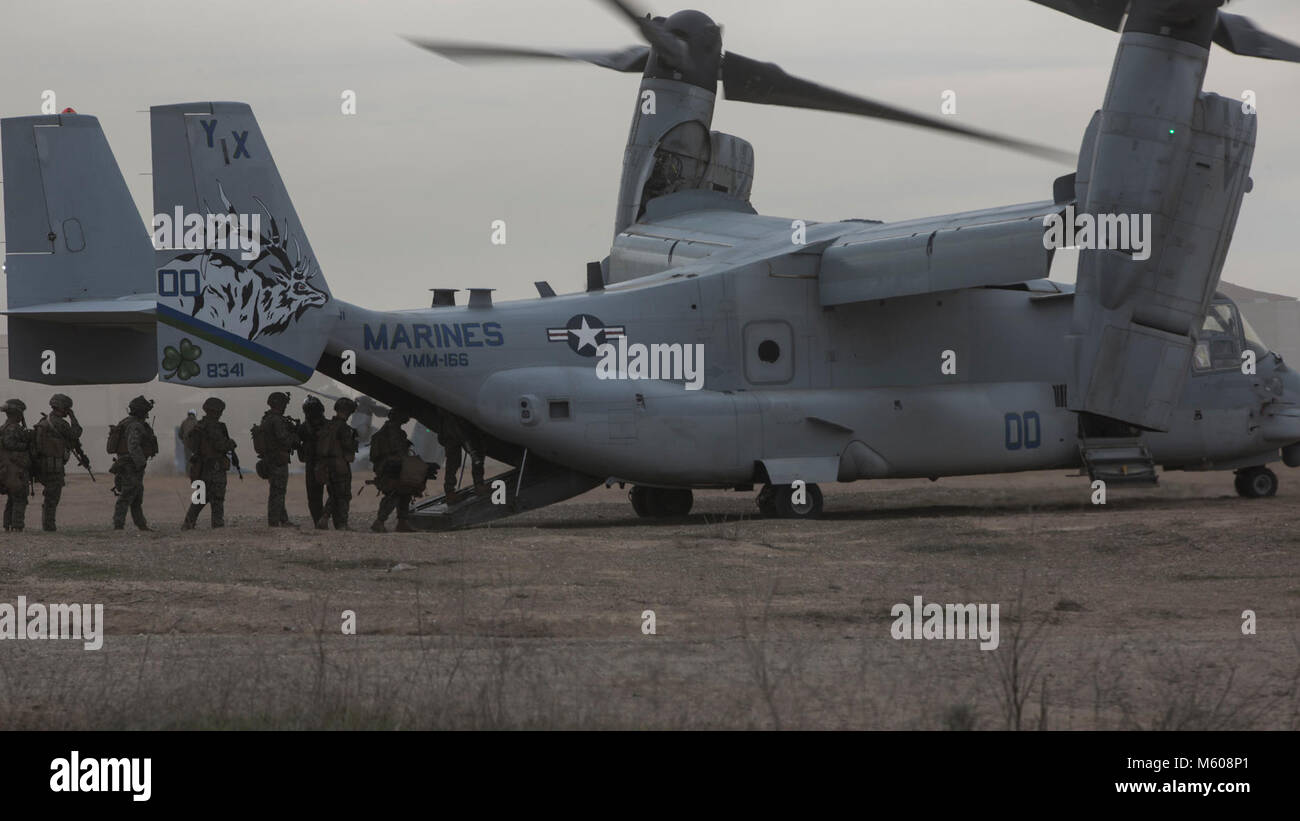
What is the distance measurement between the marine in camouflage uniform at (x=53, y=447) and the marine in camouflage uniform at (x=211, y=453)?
1432 millimetres

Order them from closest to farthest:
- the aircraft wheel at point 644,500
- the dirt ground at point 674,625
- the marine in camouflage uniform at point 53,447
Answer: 1. the dirt ground at point 674,625
2. the marine in camouflage uniform at point 53,447
3. the aircraft wheel at point 644,500

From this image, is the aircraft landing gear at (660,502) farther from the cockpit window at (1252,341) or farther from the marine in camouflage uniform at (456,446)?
the cockpit window at (1252,341)

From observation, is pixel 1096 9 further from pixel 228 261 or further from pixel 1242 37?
pixel 228 261

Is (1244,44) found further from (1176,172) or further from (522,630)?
(522,630)

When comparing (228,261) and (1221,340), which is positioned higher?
(228,261)

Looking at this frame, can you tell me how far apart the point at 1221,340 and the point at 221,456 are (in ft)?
48.1

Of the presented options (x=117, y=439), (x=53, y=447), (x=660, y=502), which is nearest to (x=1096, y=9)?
(x=660, y=502)

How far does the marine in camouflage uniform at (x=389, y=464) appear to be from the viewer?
19.7 metres

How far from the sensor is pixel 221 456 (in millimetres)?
19656

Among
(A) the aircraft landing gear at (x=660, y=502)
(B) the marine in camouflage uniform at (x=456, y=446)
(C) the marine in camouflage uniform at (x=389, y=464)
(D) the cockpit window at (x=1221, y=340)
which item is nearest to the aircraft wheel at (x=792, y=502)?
(A) the aircraft landing gear at (x=660, y=502)

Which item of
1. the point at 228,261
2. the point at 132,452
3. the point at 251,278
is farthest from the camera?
the point at 132,452

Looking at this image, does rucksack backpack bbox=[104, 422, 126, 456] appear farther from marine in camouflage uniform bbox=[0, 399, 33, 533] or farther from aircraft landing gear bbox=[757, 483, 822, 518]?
aircraft landing gear bbox=[757, 483, 822, 518]

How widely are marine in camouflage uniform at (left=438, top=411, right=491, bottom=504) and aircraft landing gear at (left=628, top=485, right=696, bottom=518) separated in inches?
120
